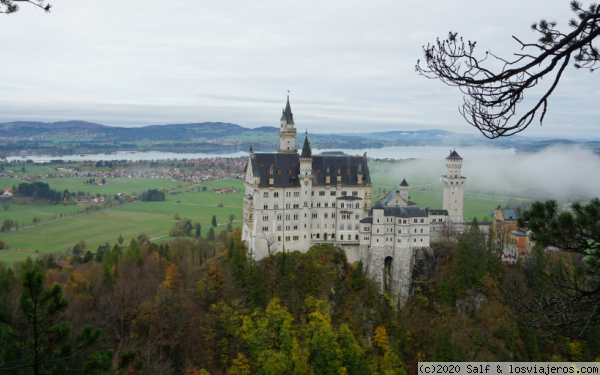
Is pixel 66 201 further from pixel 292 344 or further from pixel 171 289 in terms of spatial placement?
pixel 292 344

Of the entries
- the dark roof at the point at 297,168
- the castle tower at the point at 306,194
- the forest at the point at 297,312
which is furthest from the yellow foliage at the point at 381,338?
the dark roof at the point at 297,168

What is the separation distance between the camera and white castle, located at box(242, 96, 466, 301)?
170ft

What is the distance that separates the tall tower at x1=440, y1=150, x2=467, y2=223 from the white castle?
26.2ft

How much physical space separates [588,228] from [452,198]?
167 ft

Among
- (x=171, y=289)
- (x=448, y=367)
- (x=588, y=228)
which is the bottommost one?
(x=448, y=367)

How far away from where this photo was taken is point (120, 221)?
348ft

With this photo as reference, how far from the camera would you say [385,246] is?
52.8 metres

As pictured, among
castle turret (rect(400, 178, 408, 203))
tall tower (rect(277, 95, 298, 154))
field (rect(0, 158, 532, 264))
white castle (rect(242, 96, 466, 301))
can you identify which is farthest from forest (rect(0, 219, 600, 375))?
field (rect(0, 158, 532, 264))

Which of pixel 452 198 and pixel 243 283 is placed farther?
pixel 452 198

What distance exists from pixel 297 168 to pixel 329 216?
7.19 metres

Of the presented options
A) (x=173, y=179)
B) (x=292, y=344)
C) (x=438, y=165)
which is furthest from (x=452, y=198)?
(x=173, y=179)

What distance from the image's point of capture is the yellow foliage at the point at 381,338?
1873 inches

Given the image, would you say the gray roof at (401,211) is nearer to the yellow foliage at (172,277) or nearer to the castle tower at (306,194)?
the castle tower at (306,194)

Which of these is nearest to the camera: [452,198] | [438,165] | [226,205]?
[452,198]
